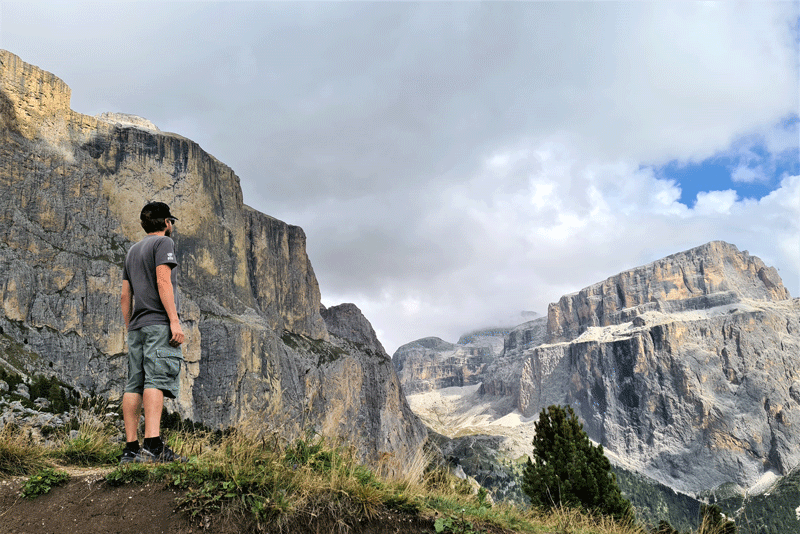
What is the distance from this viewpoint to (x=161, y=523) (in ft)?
12.7

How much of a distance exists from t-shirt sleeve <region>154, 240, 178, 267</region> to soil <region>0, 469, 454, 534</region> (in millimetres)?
2183

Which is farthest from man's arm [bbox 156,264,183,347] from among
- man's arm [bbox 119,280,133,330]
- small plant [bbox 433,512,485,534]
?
small plant [bbox 433,512,485,534]

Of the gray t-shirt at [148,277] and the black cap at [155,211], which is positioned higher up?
the black cap at [155,211]

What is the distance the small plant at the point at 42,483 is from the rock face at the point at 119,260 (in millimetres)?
58567

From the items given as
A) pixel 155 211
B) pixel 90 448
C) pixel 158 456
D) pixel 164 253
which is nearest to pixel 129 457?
pixel 158 456

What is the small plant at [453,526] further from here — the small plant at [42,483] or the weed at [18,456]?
the weed at [18,456]

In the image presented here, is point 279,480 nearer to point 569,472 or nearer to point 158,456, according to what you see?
point 158,456

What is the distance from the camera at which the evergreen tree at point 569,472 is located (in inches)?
567

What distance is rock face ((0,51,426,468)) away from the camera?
256 feet

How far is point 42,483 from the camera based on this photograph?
4.31 meters

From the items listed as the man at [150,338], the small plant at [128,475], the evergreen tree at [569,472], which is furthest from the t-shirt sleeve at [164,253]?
the evergreen tree at [569,472]

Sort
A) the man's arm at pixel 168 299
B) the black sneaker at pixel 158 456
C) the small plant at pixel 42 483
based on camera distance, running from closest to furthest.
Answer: the small plant at pixel 42 483 → the black sneaker at pixel 158 456 → the man's arm at pixel 168 299

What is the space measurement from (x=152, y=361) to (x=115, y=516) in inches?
61.5

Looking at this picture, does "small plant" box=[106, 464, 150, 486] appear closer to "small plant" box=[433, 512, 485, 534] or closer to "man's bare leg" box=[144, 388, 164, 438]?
"man's bare leg" box=[144, 388, 164, 438]
